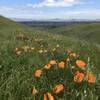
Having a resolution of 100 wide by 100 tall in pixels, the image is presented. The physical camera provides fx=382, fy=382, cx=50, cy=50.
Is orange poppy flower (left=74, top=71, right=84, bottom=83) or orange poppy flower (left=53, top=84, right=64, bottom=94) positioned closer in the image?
orange poppy flower (left=53, top=84, right=64, bottom=94)

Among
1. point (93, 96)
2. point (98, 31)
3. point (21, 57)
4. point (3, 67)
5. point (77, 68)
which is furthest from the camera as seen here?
point (98, 31)

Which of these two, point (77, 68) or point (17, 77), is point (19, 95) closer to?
point (17, 77)

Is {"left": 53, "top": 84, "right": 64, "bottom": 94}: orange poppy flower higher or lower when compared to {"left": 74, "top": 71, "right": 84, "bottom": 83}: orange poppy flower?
lower

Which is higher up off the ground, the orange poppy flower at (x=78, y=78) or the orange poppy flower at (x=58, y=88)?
the orange poppy flower at (x=78, y=78)

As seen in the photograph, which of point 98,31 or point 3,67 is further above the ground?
point 3,67

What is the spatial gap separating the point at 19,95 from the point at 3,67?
1.44 metres

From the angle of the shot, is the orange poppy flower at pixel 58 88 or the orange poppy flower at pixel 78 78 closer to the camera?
the orange poppy flower at pixel 58 88

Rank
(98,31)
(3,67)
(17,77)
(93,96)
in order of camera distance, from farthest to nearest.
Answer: (98,31) < (3,67) < (17,77) < (93,96)

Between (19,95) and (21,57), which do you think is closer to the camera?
(19,95)

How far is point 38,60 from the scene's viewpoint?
281 inches

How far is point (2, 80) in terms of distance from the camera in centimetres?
577

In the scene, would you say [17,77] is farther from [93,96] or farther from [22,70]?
[93,96]

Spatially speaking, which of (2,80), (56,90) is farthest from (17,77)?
(56,90)

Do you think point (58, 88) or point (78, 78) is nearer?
point (58, 88)
